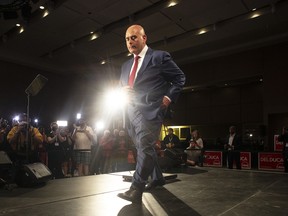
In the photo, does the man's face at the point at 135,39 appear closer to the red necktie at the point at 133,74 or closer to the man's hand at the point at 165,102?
the red necktie at the point at 133,74

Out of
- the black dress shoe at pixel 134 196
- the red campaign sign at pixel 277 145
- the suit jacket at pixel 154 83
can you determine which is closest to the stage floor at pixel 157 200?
the black dress shoe at pixel 134 196

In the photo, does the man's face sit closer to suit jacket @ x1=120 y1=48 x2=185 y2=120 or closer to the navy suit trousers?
suit jacket @ x1=120 y1=48 x2=185 y2=120

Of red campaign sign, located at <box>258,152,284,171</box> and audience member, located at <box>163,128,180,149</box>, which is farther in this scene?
audience member, located at <box>163,128,180,149</box>

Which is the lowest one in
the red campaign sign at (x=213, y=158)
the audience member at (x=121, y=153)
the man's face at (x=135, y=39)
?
the red campaign sign at (x=213, y=158)

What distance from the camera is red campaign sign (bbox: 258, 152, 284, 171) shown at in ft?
22.9

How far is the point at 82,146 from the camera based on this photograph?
5895 mm

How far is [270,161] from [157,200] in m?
6.39

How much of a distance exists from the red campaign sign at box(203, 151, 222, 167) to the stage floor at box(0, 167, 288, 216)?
5.64m

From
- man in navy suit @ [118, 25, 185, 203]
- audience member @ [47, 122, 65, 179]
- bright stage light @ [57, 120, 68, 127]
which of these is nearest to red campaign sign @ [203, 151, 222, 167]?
audience member @ [47, 122, 65, 179]

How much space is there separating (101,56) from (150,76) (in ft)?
27.5

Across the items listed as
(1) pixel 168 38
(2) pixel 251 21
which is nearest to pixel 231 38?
(2) pixel 251 21

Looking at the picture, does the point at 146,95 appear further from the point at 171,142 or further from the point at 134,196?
the point at 171,142

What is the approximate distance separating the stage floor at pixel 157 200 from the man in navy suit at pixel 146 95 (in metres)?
0.19

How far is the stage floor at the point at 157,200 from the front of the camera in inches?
56.9
